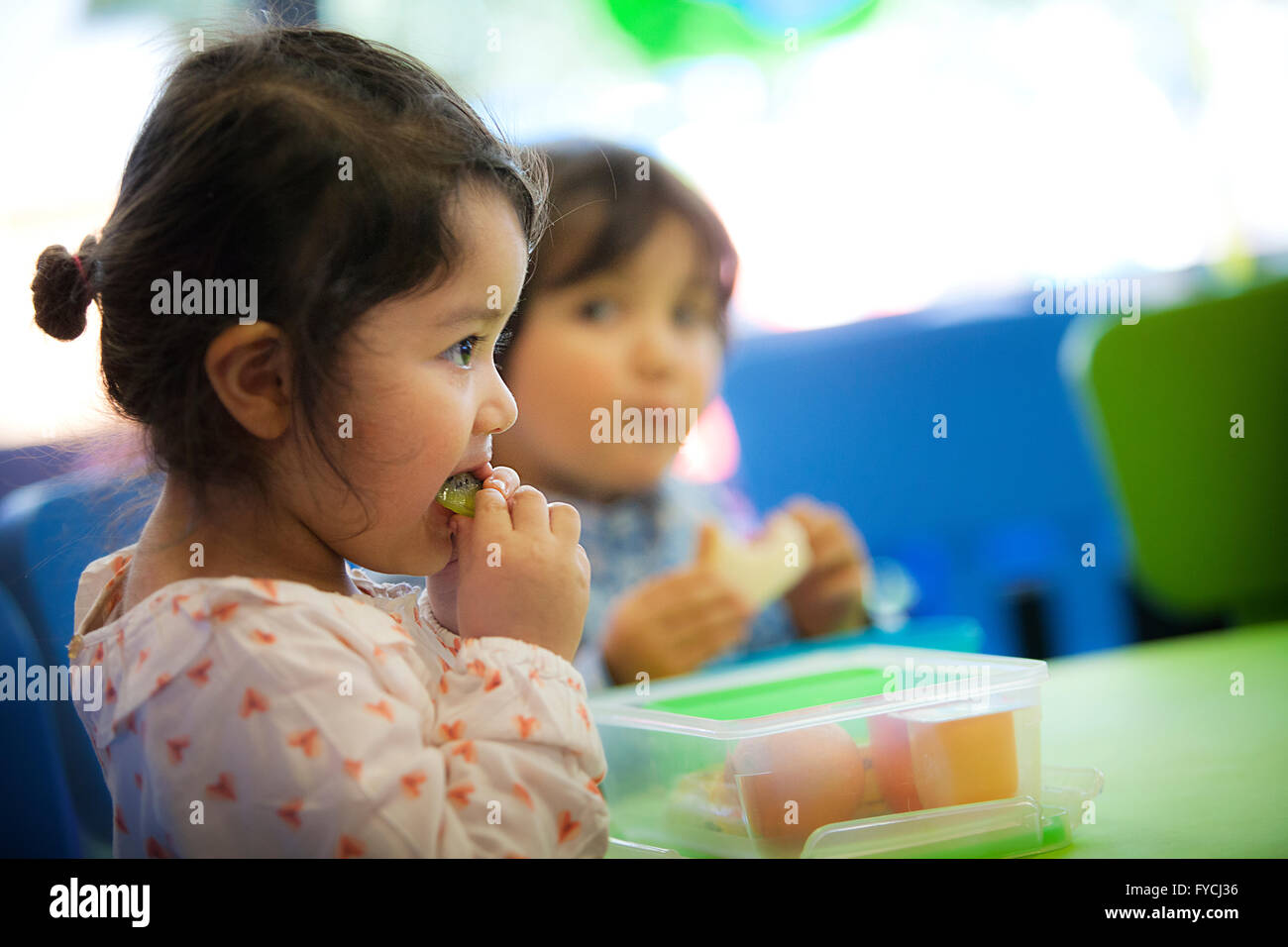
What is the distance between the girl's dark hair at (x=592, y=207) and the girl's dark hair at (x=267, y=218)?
2.0 inches

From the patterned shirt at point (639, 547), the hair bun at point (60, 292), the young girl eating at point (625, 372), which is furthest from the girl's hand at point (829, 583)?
the hair bun at point (60, 292)

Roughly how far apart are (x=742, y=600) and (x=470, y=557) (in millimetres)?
429

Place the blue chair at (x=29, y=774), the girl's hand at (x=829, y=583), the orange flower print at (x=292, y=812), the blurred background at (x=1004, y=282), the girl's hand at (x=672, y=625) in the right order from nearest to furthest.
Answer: the orange flower print at (x=292, y=812) → the blue chair at (x=29, y=774) → the girl's hand at (x=672, y=625) → the girl's hand at (x=829, y=583) → the blurred background at (x=1004, y=282)

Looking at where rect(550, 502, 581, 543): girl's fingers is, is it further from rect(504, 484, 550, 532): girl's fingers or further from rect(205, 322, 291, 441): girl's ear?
rect(205, 322, 291, 441): girl's ear

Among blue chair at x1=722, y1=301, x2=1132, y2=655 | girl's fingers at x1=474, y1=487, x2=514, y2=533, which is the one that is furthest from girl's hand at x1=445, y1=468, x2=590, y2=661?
blue chair at x1=722, y1=301, x2=1132, y2=655

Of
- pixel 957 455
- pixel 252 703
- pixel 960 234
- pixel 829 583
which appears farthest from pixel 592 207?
pixel 960 234

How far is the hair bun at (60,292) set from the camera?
0.46 metres

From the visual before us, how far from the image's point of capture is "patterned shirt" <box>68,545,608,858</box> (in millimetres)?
376

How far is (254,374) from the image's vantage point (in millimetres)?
427

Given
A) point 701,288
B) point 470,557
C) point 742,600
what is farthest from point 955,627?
point 470,557

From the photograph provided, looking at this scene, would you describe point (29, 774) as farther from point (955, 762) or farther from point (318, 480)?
point (955, 762)

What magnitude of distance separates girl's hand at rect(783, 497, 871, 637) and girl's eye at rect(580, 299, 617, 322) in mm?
501

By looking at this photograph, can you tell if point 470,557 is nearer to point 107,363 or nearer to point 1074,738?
point 107,363

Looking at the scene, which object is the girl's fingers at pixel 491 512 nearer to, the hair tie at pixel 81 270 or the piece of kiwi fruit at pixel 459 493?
the piece of kiwi fruit at pixel 459 493
